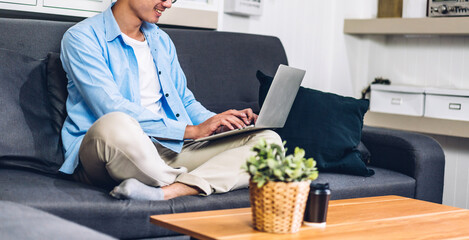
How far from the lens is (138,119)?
2.12m

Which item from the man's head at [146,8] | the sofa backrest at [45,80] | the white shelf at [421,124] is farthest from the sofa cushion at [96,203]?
the white shelf at [421,124]

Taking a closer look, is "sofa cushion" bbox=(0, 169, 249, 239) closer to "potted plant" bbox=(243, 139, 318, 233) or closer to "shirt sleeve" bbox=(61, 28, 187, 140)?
"shirt sleeve" bbox=(61, 28, 187, 140)

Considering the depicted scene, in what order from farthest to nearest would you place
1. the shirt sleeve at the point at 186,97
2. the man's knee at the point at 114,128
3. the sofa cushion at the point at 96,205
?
the shirt sleeve at the point at 186,97, the man's knee at the point at 114,128, the sofa cushion at the point at 96,205

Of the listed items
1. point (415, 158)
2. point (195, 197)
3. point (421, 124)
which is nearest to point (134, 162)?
point (195, 197)

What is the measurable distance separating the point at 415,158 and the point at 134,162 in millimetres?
1267

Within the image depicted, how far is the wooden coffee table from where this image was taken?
1388 mm

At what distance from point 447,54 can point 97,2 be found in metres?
2.08

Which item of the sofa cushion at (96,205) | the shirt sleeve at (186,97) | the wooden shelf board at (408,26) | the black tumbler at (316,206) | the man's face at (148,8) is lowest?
the sofa cushion at (96,205)

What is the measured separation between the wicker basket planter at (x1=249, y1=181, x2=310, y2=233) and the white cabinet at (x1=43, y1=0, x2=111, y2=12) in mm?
1524

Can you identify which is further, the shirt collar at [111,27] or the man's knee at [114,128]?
the shirt collar at [111,27]

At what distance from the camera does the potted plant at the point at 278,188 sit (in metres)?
1.34

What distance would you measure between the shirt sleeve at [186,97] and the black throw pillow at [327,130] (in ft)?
0.93

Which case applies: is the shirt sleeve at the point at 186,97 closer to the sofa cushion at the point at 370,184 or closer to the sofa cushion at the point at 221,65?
the sofa cushion at the point at 221,65

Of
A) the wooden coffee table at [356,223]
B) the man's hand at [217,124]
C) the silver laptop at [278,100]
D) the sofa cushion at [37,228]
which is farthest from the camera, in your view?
the man's hand at [217,124]
